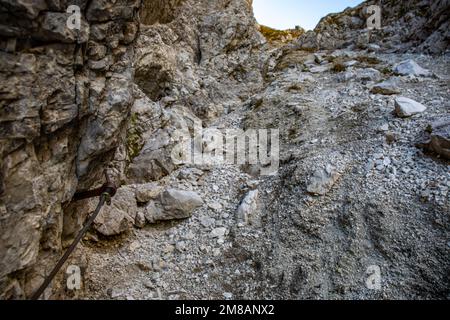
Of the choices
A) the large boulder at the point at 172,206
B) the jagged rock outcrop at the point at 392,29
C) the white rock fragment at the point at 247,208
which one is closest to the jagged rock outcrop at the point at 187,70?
the large boulder at the point at 172,206

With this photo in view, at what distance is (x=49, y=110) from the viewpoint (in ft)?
19.7

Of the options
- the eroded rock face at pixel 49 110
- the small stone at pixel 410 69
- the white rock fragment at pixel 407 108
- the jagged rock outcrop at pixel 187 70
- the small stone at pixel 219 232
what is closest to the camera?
the eroded rock face at pixel 49 110

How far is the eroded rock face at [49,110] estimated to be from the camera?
209 inches

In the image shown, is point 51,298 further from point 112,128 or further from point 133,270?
point 112,128

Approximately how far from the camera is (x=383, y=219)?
8.22 metres

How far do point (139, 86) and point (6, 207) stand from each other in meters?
12.4

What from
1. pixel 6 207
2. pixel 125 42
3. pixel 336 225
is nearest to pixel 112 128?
pixel 125 42

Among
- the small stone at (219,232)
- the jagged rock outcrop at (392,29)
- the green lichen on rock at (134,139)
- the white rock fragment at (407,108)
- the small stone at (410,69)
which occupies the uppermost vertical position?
the jagged rock outcrop at (392,29)

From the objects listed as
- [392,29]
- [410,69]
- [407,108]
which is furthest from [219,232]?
[392,29]

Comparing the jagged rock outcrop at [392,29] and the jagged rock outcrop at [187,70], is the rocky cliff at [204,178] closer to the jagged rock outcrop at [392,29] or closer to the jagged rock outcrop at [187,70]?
the jagged rock outcrop at [187,70]

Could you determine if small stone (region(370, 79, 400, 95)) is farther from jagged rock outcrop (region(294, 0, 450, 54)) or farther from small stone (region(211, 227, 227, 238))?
→ small stone (region(211, 227, 227, 238))

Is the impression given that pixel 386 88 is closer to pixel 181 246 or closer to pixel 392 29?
pixel 392 29

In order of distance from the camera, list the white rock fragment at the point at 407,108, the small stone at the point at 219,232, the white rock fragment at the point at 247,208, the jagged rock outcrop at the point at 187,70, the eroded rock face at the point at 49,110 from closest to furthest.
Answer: the eroded rock face at the point at 49,110
the small stone at the point at 219,232
the white rock fragment at the point at 247,208
the white rock fragment at the point at 407,108
the jagged rock outcrop at the point at 187,70

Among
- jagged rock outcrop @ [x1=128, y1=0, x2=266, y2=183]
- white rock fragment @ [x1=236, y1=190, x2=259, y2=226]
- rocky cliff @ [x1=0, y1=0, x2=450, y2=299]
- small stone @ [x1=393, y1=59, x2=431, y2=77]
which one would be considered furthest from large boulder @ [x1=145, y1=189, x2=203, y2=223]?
small stone @ [x1=393, y1=59, x2=431, y2=77]
